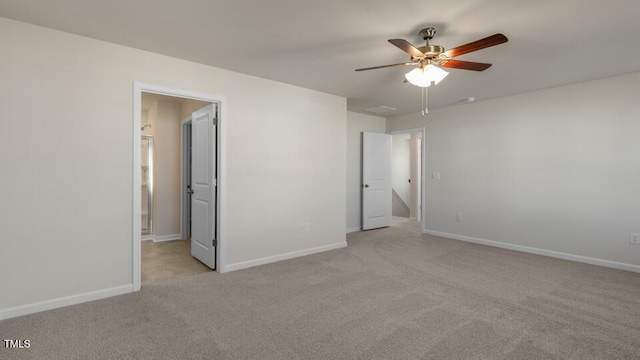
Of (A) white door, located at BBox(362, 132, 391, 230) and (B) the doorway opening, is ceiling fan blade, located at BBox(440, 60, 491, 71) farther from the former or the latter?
(B) the doorway opening

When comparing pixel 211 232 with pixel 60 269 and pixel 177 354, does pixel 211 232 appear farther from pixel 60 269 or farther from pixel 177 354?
pixel 177 354

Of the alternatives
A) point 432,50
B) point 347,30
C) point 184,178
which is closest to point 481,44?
point 432,50

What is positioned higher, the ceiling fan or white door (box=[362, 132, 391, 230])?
the ceiling fan

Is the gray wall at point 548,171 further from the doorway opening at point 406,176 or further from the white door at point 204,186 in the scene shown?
the white door at point 204,186

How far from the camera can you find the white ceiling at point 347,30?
88.0 inches

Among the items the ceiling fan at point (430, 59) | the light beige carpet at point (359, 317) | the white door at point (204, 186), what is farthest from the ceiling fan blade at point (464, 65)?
the white door at point (204, 186)

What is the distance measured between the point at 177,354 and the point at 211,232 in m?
1.84

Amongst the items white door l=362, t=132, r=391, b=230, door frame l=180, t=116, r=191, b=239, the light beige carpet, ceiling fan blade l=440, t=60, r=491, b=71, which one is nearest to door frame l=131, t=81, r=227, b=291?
the light beige carpet

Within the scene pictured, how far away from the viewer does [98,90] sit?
2.85 meters

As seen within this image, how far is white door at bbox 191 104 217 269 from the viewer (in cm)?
368

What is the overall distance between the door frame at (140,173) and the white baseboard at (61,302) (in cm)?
15

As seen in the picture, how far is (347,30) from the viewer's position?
259 centimetres

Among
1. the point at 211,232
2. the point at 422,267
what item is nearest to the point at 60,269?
the point at 211,232

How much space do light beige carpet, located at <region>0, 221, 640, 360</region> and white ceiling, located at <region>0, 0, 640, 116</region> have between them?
238 cm
